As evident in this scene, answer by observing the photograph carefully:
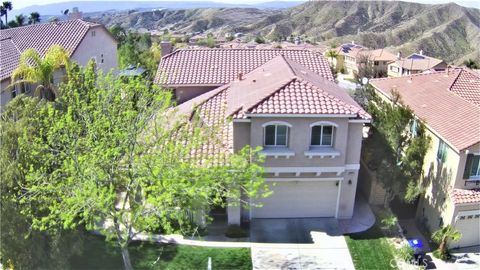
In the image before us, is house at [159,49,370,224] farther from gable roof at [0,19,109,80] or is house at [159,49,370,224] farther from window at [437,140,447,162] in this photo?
gable roof at [0,19,109,80]

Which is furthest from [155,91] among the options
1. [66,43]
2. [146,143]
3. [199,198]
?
[66,43]

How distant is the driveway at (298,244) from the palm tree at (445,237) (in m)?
4.29

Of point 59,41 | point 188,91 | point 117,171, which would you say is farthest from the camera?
point 59,41

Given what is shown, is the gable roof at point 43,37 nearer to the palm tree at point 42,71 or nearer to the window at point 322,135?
the palm tree at point 42,71

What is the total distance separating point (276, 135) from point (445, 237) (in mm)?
8973

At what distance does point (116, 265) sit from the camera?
19.1m

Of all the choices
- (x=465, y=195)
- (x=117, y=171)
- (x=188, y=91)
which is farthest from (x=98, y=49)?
(x=465, y=195)

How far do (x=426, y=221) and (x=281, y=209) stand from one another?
25.0 feet

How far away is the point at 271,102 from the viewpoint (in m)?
20.6

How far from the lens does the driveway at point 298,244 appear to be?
19.5 metres

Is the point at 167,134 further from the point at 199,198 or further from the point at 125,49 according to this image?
the point at 125,49

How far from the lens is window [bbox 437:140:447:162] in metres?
21.7

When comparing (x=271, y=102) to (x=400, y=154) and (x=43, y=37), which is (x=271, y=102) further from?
(x=43, y=37)

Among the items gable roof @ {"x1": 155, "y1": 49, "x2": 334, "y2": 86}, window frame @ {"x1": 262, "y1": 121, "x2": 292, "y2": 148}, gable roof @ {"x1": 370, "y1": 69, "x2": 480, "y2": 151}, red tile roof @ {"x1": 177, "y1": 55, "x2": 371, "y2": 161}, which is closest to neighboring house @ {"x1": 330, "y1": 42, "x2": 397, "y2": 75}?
gable roof @ {"x1": 370, "y1": 69, "x2": 480, "y2": 151}
